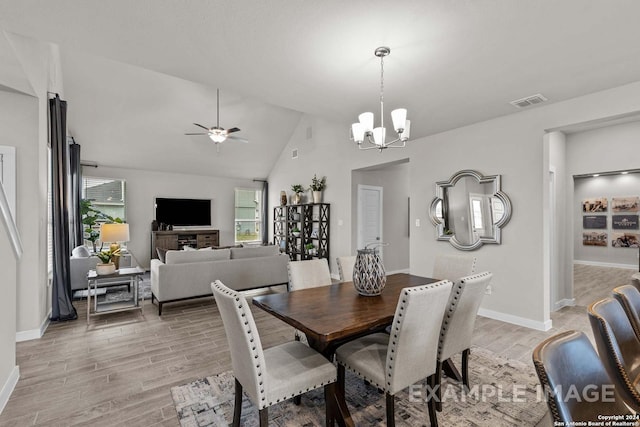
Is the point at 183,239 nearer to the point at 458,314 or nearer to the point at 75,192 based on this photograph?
the point at 75,192

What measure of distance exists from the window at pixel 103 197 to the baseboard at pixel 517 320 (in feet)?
25.9

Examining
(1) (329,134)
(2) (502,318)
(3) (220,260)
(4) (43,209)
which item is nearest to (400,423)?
(2) (502,318)

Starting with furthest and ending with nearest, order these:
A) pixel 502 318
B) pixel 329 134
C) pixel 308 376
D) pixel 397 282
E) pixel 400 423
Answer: pixel 329 134 < pixel 502 318 < pixel 397 282 < pixel 400 423 < pixel 308 376

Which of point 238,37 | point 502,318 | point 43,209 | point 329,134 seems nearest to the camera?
point 238,37

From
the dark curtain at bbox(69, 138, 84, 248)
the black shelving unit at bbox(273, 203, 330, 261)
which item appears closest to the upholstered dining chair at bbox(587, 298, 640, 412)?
the black shelving unit at bbox(273, 203, 330, 261)

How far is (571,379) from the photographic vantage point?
964 mm

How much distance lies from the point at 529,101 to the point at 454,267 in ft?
6.78

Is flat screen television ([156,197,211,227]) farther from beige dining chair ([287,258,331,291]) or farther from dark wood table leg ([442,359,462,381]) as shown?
dark wood table leg ([442,359,462,381])

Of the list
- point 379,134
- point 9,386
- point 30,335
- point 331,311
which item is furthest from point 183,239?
point 331,311

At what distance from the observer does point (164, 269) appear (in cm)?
407

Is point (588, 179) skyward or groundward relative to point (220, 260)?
skyward

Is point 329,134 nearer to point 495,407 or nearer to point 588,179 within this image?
point 495,407

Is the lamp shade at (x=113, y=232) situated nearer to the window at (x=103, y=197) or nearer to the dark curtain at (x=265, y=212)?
the window at (x=103, y=197)

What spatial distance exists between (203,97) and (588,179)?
385 inches
